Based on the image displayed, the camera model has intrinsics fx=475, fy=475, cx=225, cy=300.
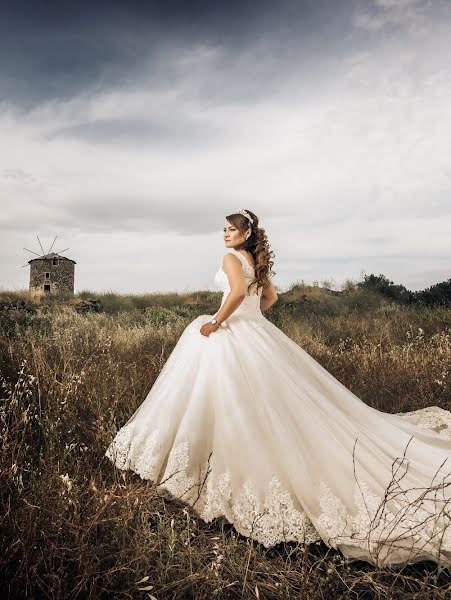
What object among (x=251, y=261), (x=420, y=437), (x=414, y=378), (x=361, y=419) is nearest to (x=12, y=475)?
(x=251, y=261)

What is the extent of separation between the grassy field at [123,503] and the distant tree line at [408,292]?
5.75m

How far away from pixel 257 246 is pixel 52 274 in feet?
112

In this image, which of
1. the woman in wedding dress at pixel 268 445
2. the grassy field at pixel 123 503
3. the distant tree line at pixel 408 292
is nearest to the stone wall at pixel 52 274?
the distant tree line at pixel 408 292

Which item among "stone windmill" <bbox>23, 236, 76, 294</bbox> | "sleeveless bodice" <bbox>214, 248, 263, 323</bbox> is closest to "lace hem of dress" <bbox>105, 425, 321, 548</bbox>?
"sleeveless bodice" <bbox>214, 248, 263, 323</bbox>

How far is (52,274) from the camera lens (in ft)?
117

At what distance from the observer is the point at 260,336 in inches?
159

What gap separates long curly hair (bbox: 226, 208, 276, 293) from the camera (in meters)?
4.32

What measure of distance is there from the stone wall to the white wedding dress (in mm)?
33520

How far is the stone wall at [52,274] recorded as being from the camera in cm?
3550

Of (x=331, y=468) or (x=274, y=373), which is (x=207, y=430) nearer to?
(x=274, y=373)

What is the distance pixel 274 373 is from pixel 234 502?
3.35 ft

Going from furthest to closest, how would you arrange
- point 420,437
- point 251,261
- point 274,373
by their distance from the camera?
point 420,437 < point 251,261 < point 274,373

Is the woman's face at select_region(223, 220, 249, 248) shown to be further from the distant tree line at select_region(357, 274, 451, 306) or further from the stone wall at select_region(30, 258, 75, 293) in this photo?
the stone wall at select_region(30, 258, 75, 293)

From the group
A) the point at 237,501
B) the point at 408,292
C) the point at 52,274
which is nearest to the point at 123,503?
the point at 237,501
